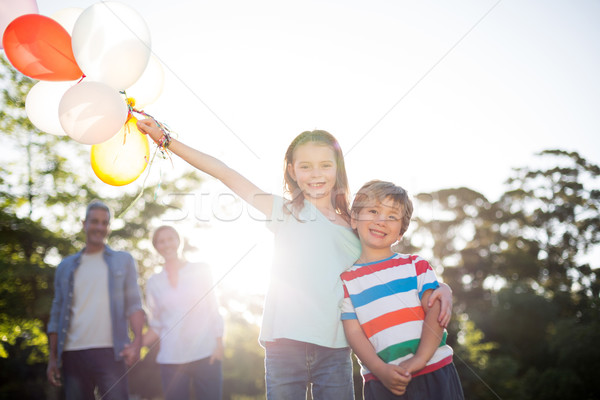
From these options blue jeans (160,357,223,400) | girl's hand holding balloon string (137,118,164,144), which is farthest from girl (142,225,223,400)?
girl's hand holding balloon string (137,118,164,144)

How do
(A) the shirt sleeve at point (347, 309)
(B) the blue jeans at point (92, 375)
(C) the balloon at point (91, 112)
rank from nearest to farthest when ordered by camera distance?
(A) the shirt sleeve at point (347, 309), (C) the balloon at point (91, 112), (B) the blue jeans at point (92, 375)

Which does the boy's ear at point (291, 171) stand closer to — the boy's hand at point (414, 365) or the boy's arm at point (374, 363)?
the boy's arm at point (374, 363)

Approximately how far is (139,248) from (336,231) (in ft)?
36.7

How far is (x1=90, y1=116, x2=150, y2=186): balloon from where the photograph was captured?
7.11ft

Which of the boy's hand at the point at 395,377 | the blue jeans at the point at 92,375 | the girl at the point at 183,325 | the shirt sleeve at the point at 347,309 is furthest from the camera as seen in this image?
the girl at the point at 183,325

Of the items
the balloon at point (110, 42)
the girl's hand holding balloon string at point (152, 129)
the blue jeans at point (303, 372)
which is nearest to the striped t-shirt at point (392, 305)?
the blue jeans at point (303, 372)

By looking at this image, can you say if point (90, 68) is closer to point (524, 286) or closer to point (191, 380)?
point (191, 380)

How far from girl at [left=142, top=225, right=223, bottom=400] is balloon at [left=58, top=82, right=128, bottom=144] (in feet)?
5.43

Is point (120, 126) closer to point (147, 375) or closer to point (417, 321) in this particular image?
point (417, 321)

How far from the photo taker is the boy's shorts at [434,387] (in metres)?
1.67

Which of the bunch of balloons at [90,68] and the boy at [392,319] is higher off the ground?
the bunch of balloons at [90,68]

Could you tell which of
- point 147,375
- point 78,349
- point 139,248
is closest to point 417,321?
point 78,349

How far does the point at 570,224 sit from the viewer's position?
16.3 meters

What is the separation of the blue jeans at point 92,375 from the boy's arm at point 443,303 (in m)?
2.27
